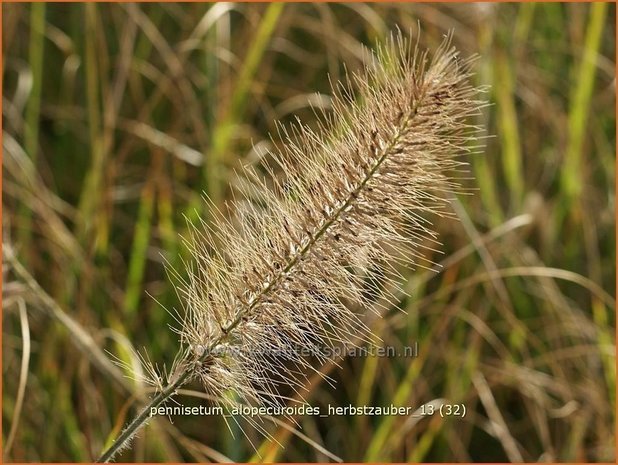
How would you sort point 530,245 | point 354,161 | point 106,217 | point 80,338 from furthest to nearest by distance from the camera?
point 530,245
point 106,217
point 80,338
point 354,161

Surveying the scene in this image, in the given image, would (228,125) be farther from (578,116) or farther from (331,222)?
(331,222)

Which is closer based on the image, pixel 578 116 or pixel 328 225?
pixel 328 225

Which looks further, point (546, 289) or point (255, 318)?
point (546, 289)

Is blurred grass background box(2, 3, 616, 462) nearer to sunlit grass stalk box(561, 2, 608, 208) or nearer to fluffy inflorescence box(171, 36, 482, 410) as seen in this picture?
sunlit grass stalk box(561, 2, 608, 208)

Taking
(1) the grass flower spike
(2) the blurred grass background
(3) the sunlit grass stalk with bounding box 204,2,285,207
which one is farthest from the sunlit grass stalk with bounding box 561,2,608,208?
(1) the grass flower spike

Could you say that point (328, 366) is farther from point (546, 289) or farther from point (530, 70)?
point (530, 70)

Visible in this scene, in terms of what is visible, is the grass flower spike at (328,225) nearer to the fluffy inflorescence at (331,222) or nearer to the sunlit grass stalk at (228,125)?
the fluffy inflorescence at (331,222)

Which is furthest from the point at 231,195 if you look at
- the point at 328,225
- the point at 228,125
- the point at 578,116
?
the point at 328,225

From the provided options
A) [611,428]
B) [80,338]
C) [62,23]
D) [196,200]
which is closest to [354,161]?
[80,338]
